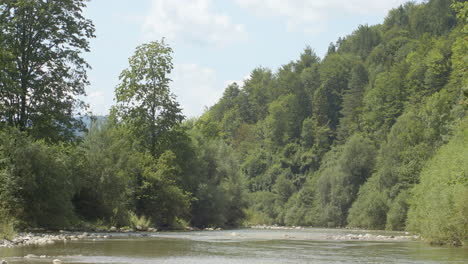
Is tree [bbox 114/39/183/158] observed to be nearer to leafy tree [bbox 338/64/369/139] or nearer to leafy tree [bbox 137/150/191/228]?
leafy tree [bbox 137/150/191/228]

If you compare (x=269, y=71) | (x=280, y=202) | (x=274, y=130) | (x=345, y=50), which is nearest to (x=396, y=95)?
(x=280, y=202)

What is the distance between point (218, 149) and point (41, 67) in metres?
38.3

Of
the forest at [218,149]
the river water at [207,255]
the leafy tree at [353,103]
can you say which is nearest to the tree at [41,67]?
the forest at [218,149]

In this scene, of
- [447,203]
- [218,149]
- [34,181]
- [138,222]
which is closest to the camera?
[447,203]

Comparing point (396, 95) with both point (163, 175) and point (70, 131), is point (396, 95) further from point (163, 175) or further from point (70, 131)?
point (70, 131)

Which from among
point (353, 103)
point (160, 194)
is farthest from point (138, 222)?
point (353, 103)

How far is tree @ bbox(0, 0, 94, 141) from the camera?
1393 inches

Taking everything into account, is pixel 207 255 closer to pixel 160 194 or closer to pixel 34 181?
pixel 34 181

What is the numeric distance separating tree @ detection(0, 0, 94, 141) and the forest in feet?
0.23

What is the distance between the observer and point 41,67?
3650cm

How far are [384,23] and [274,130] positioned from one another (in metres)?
45.0

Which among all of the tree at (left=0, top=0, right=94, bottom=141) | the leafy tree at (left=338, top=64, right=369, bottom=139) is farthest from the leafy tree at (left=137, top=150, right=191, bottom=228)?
the leafy tree at (left=338, top=64, right=369, bottom=139)

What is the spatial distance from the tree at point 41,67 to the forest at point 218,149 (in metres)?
0.07

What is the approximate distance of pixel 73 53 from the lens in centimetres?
3731
